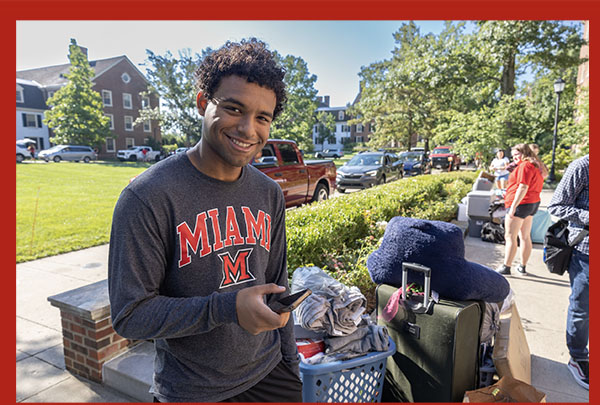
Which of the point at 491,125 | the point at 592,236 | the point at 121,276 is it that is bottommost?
the point at 592,236

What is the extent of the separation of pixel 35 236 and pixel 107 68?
1694 inches

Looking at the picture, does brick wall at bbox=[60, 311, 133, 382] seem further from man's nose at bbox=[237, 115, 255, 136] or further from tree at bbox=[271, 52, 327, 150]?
tree at bbox=[271, 52, 327, 150]

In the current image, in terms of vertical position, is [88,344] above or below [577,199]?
below

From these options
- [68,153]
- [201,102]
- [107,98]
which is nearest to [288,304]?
[201,102]

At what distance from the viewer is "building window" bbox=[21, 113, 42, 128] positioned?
4071cm

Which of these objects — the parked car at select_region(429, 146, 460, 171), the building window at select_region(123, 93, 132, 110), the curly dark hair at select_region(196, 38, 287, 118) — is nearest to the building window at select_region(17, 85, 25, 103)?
the building window at select_region(123, 93, 132, 110)

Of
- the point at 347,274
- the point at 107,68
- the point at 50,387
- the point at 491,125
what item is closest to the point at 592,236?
the point at 347,274

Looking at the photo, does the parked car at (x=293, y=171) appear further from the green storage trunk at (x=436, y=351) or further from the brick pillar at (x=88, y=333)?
the green storage trunk at (x=436, y=351)

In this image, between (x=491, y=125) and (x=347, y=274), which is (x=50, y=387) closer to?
(x=347, y=274)

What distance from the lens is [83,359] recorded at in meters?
2.85

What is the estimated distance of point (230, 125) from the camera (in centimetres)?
134

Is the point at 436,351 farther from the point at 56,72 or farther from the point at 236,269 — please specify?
the point at 56,72

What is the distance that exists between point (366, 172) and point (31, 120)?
44.0 m

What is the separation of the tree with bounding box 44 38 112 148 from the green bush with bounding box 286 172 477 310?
3742 centimetres
